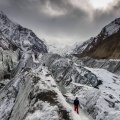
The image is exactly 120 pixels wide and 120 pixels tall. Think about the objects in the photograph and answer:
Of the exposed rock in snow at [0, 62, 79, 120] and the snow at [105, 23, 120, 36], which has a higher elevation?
the snow at [105, 23, 120, 36]

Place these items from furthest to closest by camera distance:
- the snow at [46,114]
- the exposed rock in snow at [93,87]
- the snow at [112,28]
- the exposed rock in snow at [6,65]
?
the snow at [112,28], the exposed rock in snow at [6,65], the exposed rock in snow at [93,87], the snow at [46,114]

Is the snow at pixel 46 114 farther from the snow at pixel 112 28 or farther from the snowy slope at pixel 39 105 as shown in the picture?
the snow at pixel 112 28

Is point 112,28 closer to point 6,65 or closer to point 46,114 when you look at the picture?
point 6,65

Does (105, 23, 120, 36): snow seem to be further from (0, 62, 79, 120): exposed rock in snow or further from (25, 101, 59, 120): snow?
(25, 101, 59, 120): snow

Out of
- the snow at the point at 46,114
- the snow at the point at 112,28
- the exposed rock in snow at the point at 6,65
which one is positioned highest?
the snow at the point at 112,28

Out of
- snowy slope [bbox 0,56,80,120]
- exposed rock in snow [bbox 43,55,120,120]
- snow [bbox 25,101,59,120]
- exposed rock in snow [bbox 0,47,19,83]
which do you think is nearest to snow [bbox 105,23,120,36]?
exposed rock in snow [bbox 0,47,19,83]

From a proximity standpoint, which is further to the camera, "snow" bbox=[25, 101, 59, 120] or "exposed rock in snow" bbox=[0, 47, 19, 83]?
"exposed rock in snow" bbox=[0, 47, 19, 83]

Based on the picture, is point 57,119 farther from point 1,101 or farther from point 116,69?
point 116,69

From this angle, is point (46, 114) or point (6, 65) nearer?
point (46, 114)

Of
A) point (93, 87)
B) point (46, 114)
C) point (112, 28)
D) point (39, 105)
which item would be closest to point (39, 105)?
point (39, 105)

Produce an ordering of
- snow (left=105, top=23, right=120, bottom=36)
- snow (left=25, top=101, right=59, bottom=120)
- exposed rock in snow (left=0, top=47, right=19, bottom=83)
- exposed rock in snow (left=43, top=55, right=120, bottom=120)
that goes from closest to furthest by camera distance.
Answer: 1. snow (left=25, top=101, right=59, bottom=120)
2. exposed rock in snow (left=43, top=55, right=120, bottom=120)
3. exposed rock in snow (left=0, top=47, right=19, bottom=83)
4. snow (left=105, top=23, right=120, bottom=36)

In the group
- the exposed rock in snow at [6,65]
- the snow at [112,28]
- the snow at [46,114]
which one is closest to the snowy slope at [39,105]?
the snow at [46,114]

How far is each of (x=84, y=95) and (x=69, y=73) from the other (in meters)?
29.7

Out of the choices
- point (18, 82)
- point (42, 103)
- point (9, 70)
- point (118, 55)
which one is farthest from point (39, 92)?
point (118, 55)
